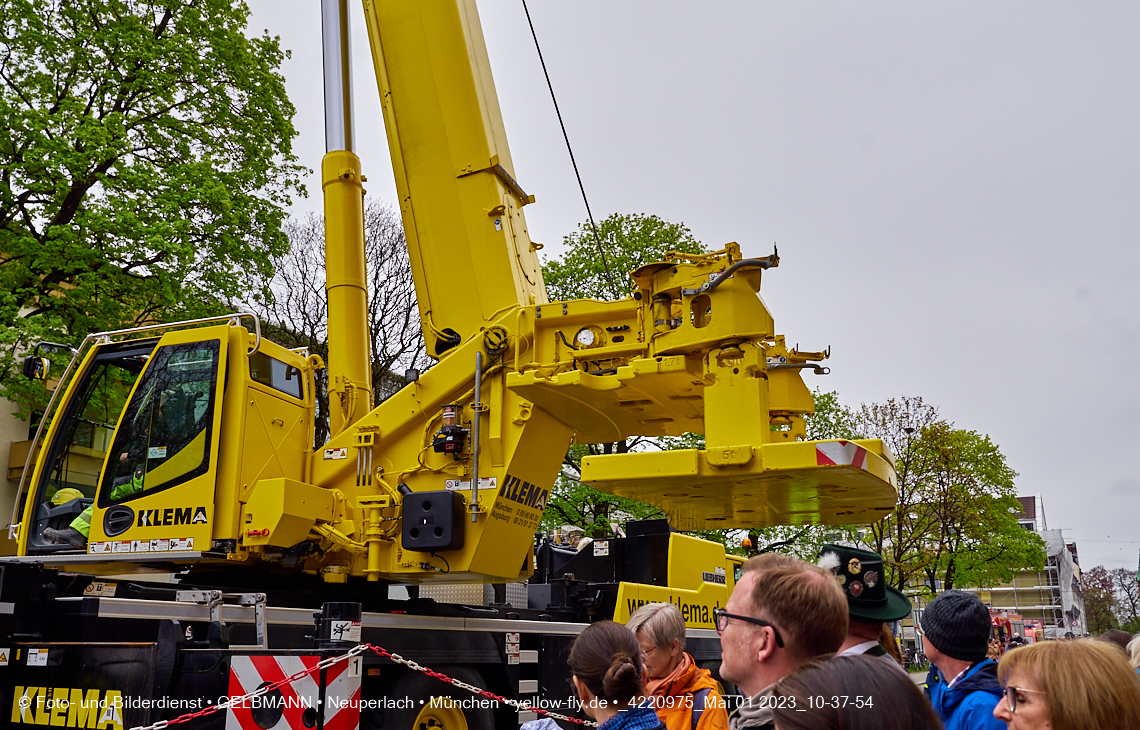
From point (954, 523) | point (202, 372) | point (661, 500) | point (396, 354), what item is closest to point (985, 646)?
point (661, 500)

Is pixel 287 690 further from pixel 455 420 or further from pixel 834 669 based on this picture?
pixel 834 669

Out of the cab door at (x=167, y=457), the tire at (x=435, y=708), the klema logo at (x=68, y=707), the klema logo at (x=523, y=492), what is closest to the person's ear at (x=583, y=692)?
the klema logo at (x=68, y=707)

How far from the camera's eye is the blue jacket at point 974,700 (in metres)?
3.24

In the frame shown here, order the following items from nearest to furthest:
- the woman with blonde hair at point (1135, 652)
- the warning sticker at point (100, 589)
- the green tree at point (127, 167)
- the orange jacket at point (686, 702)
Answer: the orange jacket at point (686, 702)
the woman with blonde hair at point (1135, 652)
the warning sticker at point (100, 589)
the green tree at point (127, 167)

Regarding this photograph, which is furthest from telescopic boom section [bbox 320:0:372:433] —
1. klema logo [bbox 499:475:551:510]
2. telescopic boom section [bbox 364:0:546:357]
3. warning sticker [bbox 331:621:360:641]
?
warning sticker [bbox 331:621:360:641]

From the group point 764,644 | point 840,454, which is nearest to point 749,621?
point 764,644

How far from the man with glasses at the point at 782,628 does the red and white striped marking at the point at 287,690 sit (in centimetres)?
352

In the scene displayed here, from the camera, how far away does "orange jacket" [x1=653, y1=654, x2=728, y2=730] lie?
351 centimetres

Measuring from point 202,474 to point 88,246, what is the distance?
8.11 meters

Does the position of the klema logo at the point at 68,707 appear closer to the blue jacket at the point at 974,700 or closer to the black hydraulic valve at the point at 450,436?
the black hydraulic valve at the point at 450,436

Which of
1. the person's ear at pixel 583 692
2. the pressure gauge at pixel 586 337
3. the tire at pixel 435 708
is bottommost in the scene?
the tire at pixel 435 708

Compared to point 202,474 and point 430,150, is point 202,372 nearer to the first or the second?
point 202,474

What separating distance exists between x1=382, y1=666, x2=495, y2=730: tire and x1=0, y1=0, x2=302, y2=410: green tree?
8.19 meters

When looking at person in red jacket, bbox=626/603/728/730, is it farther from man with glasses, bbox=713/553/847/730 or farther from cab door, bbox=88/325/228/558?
cab door, bbox=88/325/228/558
